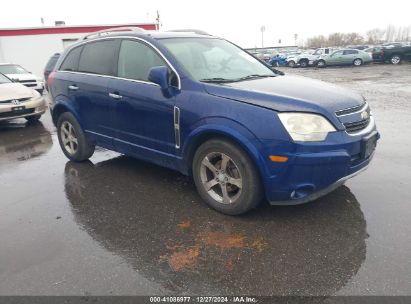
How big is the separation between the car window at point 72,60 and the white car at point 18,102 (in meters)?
3.74

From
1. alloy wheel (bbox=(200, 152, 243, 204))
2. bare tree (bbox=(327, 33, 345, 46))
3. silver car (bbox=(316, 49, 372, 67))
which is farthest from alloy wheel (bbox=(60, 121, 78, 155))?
bare tree (bbox=(327, 33, 345, 46))

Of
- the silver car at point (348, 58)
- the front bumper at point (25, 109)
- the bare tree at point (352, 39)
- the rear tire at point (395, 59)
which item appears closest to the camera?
the front bumper at point (25, 109)

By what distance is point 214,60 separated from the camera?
433 cm

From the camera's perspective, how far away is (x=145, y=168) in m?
5.23

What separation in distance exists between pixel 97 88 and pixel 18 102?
504cm

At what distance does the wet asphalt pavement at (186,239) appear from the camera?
2670mm

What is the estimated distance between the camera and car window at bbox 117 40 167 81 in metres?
4.18

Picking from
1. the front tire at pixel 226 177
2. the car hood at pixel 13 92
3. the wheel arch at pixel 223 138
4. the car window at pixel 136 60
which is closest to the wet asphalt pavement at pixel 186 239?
the front tire at pixel 226 177

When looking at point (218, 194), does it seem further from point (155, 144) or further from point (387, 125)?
point (387, 125)

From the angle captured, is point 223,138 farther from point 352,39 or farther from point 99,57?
point 352,39

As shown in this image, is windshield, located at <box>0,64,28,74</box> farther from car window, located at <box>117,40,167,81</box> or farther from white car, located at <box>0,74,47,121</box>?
car window, located at <box>117,40,167,81</box>

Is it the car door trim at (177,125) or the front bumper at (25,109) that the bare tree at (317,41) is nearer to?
the front bumper at (25,109)

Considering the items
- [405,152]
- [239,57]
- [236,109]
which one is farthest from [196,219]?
[405,152]

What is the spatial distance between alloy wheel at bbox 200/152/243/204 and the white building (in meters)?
23.4
